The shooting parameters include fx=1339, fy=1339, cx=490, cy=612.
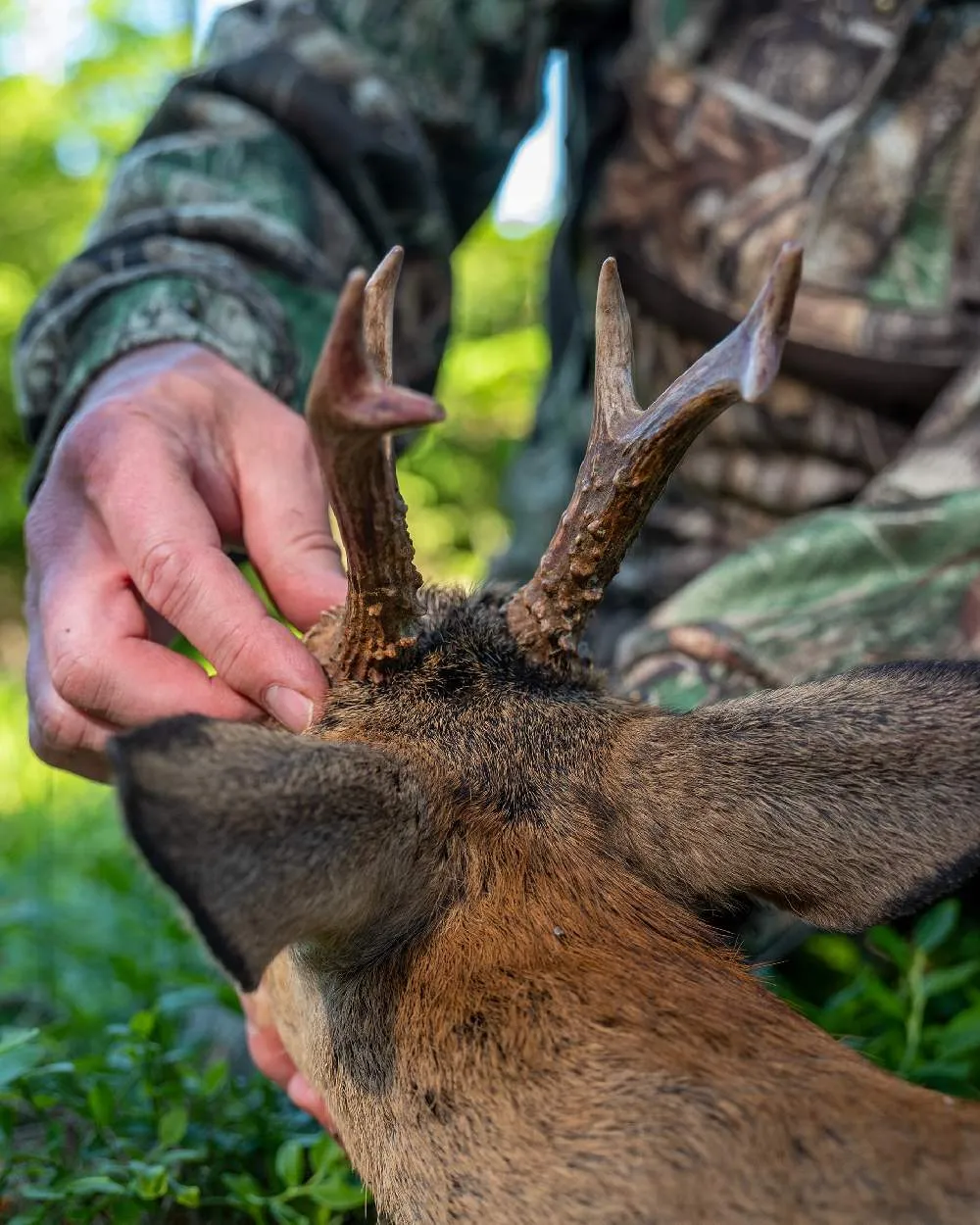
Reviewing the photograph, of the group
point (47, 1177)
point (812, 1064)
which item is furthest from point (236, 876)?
point (47, 1177)

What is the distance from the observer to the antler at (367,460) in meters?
1.71

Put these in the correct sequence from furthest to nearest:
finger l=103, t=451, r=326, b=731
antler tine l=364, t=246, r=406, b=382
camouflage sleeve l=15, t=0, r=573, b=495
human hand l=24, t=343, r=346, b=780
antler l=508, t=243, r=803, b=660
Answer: camouflage sleeve l=15, t=0, r=573, b=495 < human hand l=24, t=343, r=346, b=780 < finger l=103, t=451, r=326, b=731 < antler tine l=364, t=246, r=406, b=382 < antler l=508, t=243, r=803, b=660

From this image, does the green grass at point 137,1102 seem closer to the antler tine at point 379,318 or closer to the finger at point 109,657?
the finger at point 109,657

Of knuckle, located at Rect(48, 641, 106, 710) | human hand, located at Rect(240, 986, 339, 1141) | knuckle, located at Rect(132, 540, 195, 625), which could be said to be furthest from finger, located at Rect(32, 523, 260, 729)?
human hand, located at Rect(240, 986, 339, 1141)

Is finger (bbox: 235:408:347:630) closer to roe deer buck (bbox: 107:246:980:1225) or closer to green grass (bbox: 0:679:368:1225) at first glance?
roe deer buck (bbox: 107:246:980:1225)

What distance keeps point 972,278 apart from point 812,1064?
3.62 m

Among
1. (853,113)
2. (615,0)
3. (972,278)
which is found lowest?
(972,278)

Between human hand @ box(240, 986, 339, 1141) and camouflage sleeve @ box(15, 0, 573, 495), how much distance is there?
1613 millimetres

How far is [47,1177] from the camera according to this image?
2.84m

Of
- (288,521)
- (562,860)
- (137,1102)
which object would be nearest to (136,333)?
(288,521)

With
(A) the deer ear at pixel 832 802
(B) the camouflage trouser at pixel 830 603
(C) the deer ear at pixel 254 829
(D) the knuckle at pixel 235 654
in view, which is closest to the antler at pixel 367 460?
(D) the knuckle at pixel 235 654

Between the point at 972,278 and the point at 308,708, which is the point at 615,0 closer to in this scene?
the point at 972,278

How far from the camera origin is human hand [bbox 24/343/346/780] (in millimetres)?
2592

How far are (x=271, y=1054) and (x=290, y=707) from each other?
→ 0.93 metres
